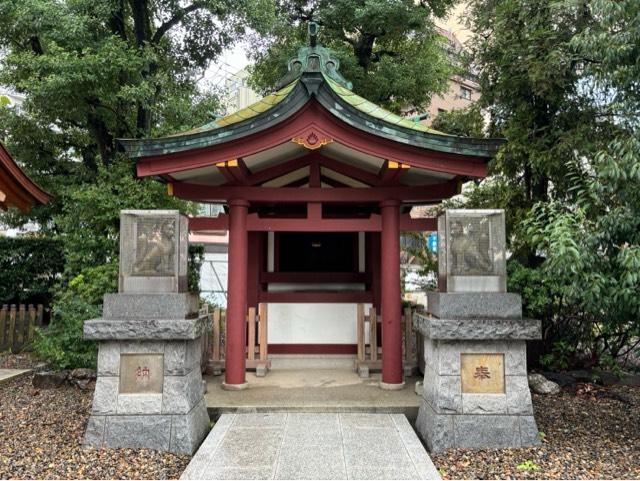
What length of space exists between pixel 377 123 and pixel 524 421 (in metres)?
3.36

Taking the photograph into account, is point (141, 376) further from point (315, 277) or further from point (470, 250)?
point (315, 277)

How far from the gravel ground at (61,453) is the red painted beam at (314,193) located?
2994 mm

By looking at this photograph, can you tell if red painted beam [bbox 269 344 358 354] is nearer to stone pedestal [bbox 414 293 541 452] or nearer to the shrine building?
the shrine building

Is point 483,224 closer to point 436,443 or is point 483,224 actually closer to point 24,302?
point 436,443

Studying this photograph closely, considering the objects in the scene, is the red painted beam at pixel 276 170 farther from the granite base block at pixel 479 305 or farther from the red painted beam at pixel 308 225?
the granite base block at pixel 479 305

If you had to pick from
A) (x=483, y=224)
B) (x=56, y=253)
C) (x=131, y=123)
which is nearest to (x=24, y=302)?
(x=56, y=253)

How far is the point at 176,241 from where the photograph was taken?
4867 mm

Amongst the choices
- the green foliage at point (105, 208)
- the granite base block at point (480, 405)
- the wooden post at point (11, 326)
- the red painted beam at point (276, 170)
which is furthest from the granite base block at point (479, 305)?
the wooden post at point (11, 326)

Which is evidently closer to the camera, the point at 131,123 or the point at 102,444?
the point at 102,444

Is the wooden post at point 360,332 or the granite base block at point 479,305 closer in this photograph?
the granite base block at point 479,305

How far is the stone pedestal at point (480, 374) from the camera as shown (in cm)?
447

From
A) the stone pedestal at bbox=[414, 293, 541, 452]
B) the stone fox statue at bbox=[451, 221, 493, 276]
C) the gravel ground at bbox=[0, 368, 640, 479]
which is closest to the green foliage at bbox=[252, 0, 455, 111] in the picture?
the stone fox statue at bbox=[451, 221, 493, 276]

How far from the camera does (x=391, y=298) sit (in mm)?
5973

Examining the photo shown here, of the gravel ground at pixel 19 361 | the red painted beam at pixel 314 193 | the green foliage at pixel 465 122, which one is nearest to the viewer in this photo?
the red painted beam at pixel 314 193
